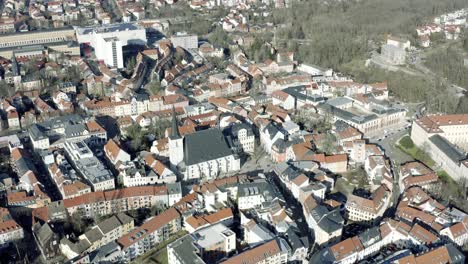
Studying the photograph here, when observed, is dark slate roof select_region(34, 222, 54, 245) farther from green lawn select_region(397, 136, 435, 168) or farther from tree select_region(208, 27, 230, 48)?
tree select_region(208, 27, 230, 48)

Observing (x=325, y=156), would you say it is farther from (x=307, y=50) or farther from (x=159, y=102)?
(x=307, y=50)

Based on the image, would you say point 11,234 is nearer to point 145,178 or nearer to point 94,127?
point 145,178

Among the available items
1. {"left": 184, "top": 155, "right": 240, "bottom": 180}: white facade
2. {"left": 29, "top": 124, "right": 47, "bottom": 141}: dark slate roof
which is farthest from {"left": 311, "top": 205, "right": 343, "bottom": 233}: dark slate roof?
{"left": 29, "top": 124, "right": 47, "bottom": 141}: dark slate roof

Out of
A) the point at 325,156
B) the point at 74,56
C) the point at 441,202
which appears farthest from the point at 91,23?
the point at 441,202

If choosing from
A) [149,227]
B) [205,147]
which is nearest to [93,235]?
[149,227]

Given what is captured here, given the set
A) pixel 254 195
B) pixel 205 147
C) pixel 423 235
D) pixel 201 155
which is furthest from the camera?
pixel 205 147

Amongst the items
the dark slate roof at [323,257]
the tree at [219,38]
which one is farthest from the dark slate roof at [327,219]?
the tree at [219,38]
